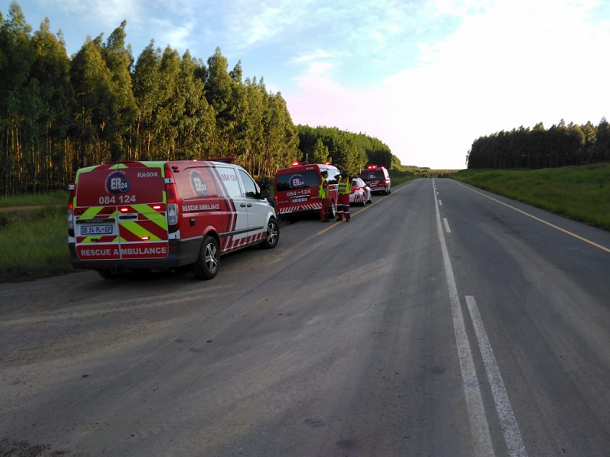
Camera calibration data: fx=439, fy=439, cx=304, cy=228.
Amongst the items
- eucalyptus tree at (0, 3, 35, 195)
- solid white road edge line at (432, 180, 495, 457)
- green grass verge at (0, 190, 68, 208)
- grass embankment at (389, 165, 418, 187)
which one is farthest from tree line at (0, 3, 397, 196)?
grass embankment at (389, 165, 418, 187)

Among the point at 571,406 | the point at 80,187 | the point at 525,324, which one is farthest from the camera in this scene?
the point at 80,187

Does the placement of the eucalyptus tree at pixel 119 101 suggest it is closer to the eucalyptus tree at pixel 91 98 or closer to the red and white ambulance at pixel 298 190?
the eucalyptus tree at pixel 91 98

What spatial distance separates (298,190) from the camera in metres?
16.0

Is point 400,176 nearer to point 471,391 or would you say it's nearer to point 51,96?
point 51,96

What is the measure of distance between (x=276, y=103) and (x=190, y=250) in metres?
50.7

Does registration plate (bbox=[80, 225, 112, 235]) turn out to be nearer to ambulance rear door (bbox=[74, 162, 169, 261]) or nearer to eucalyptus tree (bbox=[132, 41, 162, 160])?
ambulance rear door (bbox=[74, 162, 169, 261])

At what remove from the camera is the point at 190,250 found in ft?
22.9

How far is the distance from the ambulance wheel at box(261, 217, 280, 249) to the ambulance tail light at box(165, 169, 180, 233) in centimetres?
373

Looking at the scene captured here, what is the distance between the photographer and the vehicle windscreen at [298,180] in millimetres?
16016

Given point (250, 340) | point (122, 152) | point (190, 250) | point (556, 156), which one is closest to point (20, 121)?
point (122, 152)

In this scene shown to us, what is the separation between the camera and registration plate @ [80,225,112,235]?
682 centimetres

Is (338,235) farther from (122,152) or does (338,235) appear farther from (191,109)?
(191,109)

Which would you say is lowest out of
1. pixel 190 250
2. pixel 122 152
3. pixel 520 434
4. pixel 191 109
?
pixel 520 434

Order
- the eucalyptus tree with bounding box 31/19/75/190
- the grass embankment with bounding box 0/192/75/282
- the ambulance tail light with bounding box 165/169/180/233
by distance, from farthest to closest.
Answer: the eucalyptus tree with bounding box 31/19/75/190, the grass embankment with bounding box 0/192/75/282, the ambulance tail light with bounding box 165/169/180/233
